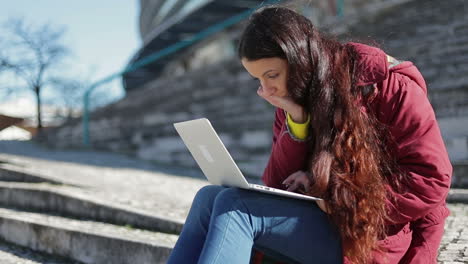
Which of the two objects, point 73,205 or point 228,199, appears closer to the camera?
point 228,199

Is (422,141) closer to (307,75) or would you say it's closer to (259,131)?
(307,75)

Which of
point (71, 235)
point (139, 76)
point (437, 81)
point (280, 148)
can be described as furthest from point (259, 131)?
point (139, 76)

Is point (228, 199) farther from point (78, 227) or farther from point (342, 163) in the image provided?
point (78, 227)

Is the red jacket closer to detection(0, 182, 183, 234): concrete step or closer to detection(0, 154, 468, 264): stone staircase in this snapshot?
detection(0, 154, 468, 264): stone staircase

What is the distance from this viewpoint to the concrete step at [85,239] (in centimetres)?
297

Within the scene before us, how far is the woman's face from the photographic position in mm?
1908

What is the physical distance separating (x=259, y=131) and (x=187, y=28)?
12.4 metres

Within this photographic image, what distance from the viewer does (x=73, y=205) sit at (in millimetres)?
3822

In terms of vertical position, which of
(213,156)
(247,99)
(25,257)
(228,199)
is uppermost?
(213,156)

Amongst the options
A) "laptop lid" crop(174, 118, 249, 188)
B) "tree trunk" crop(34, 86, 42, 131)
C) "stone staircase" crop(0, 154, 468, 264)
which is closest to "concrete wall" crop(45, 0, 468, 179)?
"tree trunk" crop(34, 86, 42, 131)

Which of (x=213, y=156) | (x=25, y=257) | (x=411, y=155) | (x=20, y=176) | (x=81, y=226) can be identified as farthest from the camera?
(x=20, y=176)

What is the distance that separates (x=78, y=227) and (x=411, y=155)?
7.57 ft

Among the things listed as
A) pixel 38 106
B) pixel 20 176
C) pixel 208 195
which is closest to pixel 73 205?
pixel 20 176

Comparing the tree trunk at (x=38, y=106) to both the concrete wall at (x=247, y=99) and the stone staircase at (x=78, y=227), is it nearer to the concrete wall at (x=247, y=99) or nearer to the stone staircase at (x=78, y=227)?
the concrete wall at (x=247, y=99)
